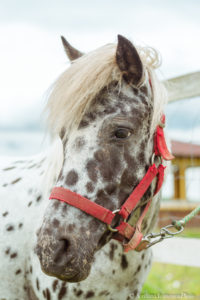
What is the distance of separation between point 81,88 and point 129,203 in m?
0.65

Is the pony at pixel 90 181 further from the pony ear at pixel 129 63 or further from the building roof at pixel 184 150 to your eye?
the building roof at pixel 184 150

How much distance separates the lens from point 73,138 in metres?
1.85

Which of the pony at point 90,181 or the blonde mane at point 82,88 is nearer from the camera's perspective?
the pony at point 90,181

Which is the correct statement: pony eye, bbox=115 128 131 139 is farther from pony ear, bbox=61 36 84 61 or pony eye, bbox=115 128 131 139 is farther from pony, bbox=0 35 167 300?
pony ear, bbox=61 36 84 61

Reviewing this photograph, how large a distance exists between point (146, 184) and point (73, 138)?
0.46 metres

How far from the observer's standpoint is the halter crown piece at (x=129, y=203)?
172 centimetres

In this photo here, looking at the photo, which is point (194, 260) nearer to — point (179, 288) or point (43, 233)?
point (179, 288)

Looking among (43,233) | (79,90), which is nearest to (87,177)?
(43,233)

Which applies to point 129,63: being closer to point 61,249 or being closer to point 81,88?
point 81,88

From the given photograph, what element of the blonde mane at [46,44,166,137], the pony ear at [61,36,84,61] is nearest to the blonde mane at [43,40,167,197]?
the blonde mane at [46,44,166,137]

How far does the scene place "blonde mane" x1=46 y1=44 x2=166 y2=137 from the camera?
6.14 feet

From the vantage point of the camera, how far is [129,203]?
6.06 ft

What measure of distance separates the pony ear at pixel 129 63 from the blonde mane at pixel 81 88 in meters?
0.04

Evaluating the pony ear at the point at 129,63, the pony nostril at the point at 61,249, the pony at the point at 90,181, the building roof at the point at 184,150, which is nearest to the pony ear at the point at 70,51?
the pony at the point at 90,181
